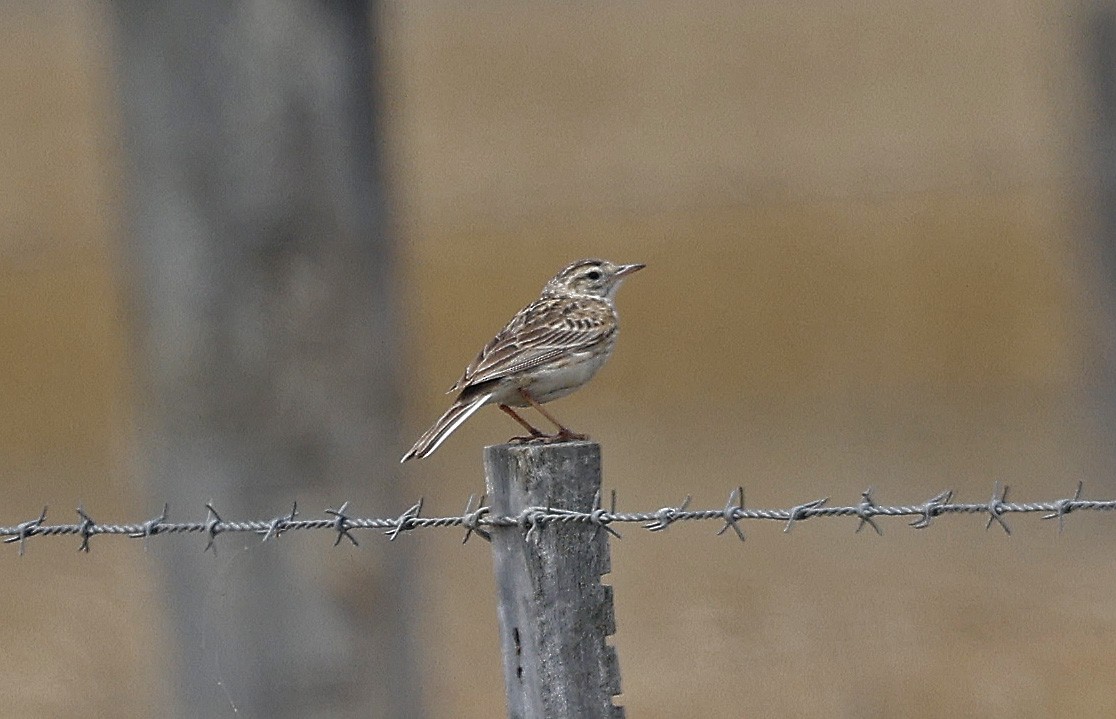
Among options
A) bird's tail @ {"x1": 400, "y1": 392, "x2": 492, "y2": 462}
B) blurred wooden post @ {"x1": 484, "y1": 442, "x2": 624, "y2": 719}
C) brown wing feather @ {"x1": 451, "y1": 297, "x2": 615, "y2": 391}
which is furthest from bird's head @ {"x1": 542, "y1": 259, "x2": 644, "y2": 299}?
blurred wooden post @ {"x1": 484, "y1": 442, "x2": 624, "y2": 719}

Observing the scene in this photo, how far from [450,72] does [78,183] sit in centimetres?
470

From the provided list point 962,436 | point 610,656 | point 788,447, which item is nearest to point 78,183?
point 788,447

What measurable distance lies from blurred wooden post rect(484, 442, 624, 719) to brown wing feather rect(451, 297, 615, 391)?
1.46m

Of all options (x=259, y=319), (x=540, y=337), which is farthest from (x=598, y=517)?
(x=259, y=319)

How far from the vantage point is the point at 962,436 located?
22.1 metres

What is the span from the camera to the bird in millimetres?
6102

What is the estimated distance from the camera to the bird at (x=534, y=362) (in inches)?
240

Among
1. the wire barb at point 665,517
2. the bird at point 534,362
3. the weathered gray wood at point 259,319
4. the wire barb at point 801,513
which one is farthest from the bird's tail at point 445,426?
the weathered gray wood at point 259,319

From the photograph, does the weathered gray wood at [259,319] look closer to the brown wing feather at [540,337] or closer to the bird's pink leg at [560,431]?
the brown wing feather at [540,337]

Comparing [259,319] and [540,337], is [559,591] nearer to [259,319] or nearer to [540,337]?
[540,337]

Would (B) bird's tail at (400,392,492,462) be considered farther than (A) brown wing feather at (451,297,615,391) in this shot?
No

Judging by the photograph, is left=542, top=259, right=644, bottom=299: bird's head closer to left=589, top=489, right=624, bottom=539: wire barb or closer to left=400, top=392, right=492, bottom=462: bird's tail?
left=400, top=392, right=492, bottom=462: bird's tail

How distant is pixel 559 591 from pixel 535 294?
16.6 m

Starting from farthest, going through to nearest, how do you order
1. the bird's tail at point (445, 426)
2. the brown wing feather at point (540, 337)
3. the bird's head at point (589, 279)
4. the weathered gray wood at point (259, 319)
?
the weathered gray wood at point (259, 319) < the bird's head at point (589, 279) < the brown wing feather at point (540, 337) < the bird's tail at point (445, 426)
